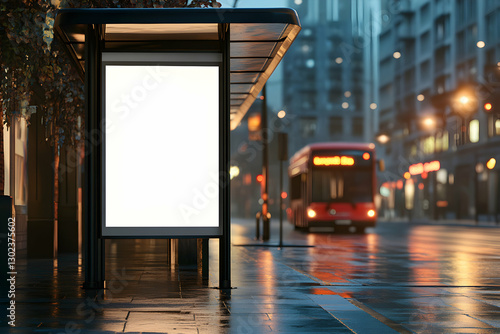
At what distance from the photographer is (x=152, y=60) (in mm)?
10531

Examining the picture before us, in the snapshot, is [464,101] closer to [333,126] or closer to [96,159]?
[96,159]

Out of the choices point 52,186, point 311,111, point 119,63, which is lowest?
point 52,186

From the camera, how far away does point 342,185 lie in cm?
3453

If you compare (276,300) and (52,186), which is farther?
(52,186)

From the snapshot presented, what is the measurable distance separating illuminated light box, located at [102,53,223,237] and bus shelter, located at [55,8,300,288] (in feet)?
0.04

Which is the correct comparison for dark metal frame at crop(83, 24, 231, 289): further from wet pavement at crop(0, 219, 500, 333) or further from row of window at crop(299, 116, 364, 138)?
row of window at crop(299, 116, 364, 138)

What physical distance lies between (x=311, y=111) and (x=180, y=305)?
96.4 m

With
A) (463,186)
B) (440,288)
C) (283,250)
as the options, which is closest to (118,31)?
(440,288)

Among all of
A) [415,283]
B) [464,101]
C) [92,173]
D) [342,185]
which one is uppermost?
[464,101]

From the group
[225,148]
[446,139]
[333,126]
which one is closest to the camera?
[225,148]

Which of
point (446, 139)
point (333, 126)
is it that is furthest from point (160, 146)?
point (333, 126)

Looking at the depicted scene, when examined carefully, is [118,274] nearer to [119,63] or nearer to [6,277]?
[6,277]

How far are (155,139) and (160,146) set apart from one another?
11 cm

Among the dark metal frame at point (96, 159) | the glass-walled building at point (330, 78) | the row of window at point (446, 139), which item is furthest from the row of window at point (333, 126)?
the dark metal frame at point (96, 159)
